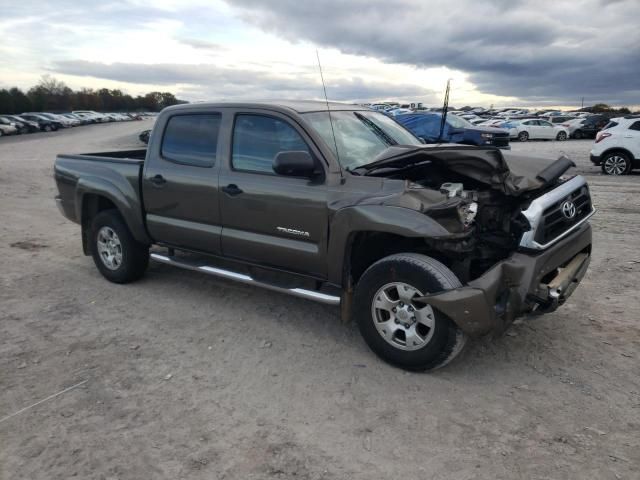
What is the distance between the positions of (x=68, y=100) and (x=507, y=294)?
341 feet

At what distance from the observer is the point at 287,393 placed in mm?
3629

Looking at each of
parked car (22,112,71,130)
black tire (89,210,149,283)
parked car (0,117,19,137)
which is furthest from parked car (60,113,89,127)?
black tire (89,210,149,283)

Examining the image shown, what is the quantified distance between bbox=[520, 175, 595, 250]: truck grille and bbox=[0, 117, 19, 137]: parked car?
4428cm

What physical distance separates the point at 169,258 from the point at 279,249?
1549 mm

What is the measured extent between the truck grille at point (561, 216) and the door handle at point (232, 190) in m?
2.40

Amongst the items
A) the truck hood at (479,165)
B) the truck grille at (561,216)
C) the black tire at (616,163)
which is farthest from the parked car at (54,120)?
the truck grille at (561,216)

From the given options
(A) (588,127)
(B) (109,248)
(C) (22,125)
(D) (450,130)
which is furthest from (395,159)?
(C) (22,125)

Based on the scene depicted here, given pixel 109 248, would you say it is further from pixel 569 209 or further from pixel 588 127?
pixel 588 127

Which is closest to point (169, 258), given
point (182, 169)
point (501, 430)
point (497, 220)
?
point (182, 169)

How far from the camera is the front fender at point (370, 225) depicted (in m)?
3.58

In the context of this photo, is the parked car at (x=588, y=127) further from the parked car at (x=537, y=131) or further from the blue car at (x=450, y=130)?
the blue car at (x=450, y=130)

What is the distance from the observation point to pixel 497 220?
4.04 meters

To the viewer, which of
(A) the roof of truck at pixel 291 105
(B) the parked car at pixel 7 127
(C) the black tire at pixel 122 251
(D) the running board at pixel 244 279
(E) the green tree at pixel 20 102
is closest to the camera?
(D) the running board at pixel 244 279

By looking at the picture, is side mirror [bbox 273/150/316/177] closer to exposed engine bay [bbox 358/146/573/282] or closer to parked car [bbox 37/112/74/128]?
exposed engine bay [bbox 358/146/573/282]
